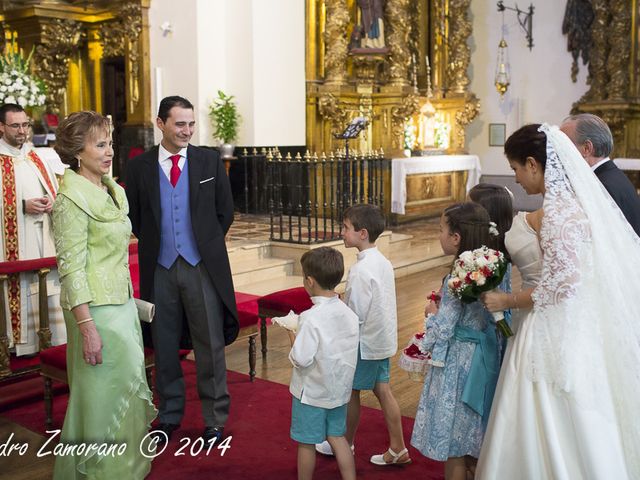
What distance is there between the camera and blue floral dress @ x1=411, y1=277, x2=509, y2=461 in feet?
10.6

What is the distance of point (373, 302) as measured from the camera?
3756mm

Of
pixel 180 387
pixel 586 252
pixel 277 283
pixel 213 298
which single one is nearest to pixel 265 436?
pixel 180 387

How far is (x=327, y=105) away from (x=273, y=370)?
7250 millimetres

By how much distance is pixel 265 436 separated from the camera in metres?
4.29

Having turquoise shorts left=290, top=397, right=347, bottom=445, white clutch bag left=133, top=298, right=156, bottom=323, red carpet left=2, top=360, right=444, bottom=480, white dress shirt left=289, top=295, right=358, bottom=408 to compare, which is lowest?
red carpet left=2, top=360, right=444, bottom=480

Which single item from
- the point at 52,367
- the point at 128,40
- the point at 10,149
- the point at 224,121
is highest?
the point at 128,40

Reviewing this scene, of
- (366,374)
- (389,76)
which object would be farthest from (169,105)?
(389,76)

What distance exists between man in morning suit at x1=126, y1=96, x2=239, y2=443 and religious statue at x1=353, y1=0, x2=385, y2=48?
366 inches

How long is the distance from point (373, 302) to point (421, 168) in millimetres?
9178

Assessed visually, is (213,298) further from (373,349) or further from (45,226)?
(45,226)

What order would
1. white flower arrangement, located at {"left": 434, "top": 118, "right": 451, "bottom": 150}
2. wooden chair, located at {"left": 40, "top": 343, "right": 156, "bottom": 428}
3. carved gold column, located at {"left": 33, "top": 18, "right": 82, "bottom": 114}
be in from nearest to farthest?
wooden chair, located at {"left": 40, "top": 343, "right": 156, "bottom": 428}
carved gold column, located at {"left": 33, "top": 18, "right": 82, "bottom": 114}
white flower arrangement, located at {"left": 434, "top": 118, "right": 451, "bottom": 150}

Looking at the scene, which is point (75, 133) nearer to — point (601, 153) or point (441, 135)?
point (601, 153)

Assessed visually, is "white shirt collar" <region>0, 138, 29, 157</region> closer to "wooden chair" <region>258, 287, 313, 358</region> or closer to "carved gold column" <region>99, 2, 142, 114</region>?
"wooden chair" <region>258, 287, 313, 358</region>

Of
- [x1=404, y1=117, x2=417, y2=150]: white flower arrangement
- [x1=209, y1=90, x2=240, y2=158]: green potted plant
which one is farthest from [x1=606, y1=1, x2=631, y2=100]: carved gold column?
[x1=209, y1=90, x2=240, y2=158]: green potted plant
